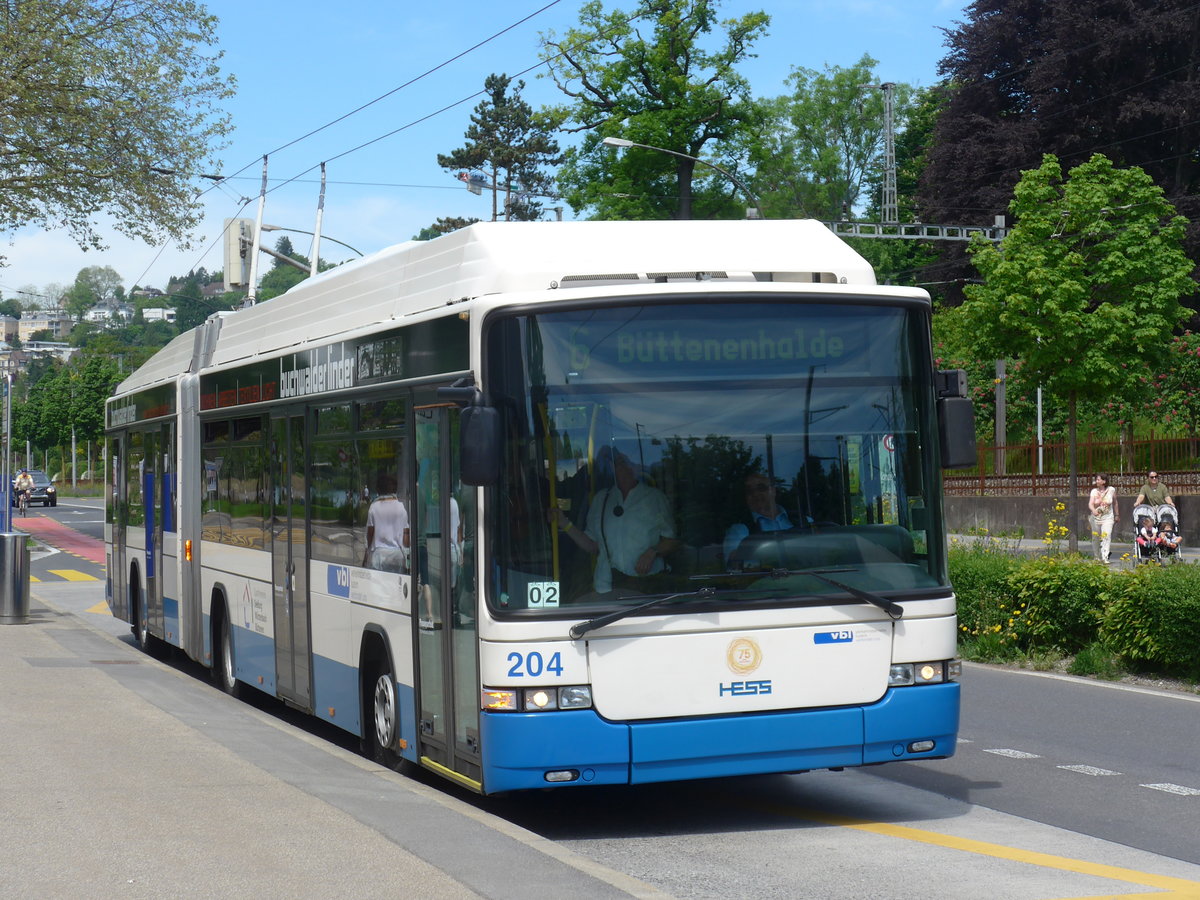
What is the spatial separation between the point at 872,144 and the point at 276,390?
236ft

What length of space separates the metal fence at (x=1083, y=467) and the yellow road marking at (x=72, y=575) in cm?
1789

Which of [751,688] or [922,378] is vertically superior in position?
[922,378]

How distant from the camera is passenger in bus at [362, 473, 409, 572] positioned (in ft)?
29.7

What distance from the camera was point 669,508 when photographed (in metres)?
7.70

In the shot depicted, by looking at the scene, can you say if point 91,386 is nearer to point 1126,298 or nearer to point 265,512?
point 1126,298

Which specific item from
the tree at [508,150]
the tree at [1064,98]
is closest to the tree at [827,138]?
the tree at [508,150]

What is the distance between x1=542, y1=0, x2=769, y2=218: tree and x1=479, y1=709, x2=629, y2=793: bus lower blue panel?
4727 centimetres

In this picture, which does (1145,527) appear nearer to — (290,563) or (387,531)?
(290,563)

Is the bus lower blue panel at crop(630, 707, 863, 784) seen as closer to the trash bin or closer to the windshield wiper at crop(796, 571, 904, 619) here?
the windshield wiper at crop(796, 571, 904, 619)

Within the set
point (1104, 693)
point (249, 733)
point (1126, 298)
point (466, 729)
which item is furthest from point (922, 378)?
point (1126, 298)

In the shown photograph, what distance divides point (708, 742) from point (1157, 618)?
23.4 feet

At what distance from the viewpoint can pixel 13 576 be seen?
20297 mm

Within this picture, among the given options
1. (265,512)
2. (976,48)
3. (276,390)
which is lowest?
(265,512)

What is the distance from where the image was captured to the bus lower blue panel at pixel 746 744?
302 inches
